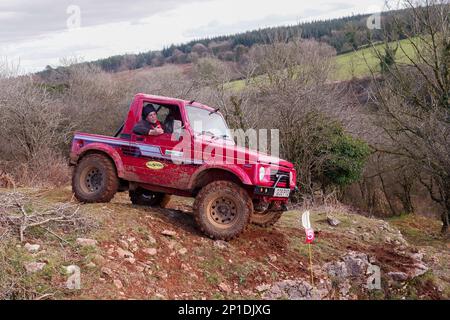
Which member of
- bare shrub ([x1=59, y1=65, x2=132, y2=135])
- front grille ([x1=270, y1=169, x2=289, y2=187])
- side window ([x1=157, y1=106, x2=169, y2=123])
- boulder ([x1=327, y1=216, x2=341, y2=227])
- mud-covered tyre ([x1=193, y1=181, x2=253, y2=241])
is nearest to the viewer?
mud-covered tyre ([x1=193, y1=181, x2=253, y2=241])

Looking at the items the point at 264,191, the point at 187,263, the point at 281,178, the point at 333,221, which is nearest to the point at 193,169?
the point at 264,191

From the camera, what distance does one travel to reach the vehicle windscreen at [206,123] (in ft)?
29.1

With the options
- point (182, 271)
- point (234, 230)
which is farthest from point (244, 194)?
point (182, 271)

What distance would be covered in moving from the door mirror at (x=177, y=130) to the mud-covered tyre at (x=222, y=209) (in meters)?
1.06

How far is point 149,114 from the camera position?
8.84m

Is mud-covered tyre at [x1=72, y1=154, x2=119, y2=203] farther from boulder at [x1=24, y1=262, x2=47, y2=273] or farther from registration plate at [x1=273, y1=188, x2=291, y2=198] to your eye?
registration plate at [x1=273, y1=188, x2=291, y2=198]

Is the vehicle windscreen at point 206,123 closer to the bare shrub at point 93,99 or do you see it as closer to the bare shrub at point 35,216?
the bare shrub at point 35,216

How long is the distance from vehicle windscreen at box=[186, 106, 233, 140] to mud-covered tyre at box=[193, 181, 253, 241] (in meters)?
1.19

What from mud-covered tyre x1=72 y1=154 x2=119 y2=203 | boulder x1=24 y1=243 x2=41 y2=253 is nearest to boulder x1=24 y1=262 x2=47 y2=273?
boulder x1=24 y1=243 x2=41 y2=253

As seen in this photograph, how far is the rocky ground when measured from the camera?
640 centimetres

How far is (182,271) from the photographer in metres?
7.34

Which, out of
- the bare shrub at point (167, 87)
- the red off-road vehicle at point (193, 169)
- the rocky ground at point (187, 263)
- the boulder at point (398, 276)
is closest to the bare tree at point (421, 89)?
the rocky ground at point (187, 263)

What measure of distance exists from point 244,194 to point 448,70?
12716 mm

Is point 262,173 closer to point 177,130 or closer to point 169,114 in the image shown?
point 177,130
